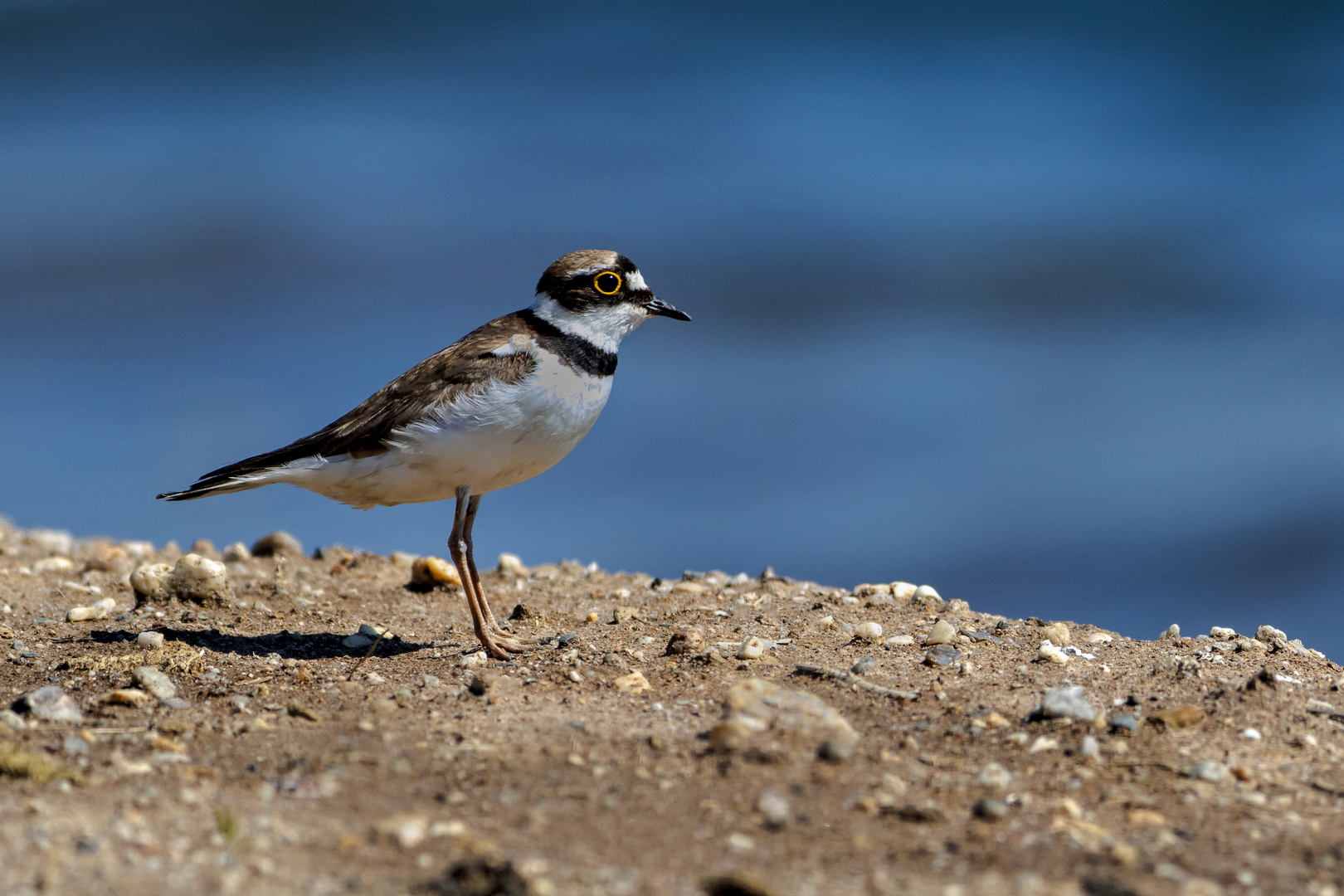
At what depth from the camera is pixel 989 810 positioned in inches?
151

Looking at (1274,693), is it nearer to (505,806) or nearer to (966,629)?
(966,629)

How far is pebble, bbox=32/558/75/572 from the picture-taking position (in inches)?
333

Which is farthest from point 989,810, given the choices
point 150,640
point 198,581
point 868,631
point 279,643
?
point 198,581

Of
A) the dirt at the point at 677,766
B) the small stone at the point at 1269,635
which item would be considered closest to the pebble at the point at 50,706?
the dirt at the point at 677,766

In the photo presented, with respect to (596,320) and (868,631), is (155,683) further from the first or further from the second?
(868,631)

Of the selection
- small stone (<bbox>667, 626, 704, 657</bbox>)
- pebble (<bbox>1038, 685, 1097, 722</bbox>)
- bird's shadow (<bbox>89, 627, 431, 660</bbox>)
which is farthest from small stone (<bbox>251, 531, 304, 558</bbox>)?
pebble (<bbox>1038, 685, 1097, 722</bbox>)

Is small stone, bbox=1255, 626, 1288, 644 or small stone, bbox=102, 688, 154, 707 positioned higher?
small stone, bbox=1255, 626, 1288, 644

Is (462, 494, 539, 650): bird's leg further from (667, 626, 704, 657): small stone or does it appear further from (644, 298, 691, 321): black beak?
(644, 298, 691, 321): black beak

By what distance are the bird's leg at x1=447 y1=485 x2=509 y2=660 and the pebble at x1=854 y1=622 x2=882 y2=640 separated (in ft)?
6.57

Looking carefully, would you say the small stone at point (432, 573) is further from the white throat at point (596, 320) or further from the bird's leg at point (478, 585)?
the white throat at point (596, 320)

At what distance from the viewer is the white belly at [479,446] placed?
6.28 m

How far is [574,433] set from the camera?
21.6 ft

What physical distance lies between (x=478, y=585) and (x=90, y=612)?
2780 millimetres

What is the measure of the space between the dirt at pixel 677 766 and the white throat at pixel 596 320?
182 cm
